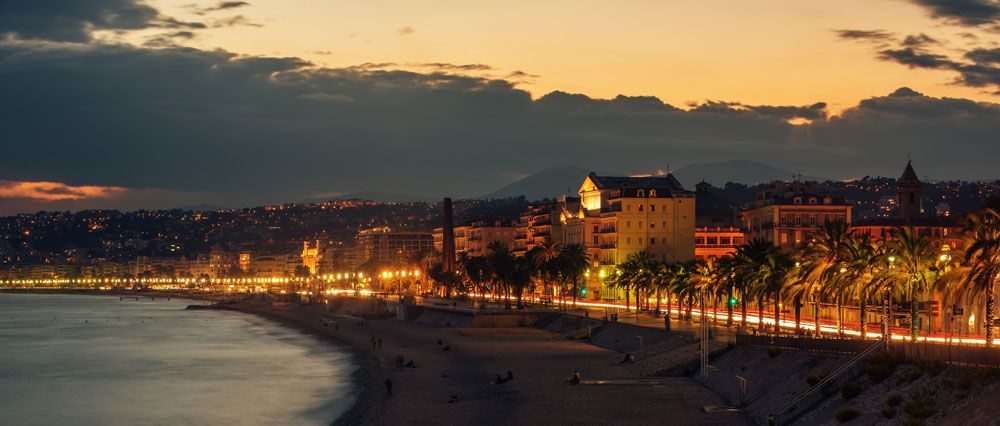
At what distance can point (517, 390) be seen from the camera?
62.6 m

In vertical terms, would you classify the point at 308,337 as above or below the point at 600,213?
below

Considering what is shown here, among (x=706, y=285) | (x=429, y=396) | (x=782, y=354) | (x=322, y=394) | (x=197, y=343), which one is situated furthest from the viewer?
(x=197, y=343)

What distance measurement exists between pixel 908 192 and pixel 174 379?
87.6 metres

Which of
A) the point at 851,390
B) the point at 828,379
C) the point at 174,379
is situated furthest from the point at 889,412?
the point at 174,379

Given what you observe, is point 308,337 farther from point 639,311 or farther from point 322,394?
point 322,394

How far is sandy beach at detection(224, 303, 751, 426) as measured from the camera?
51625 millimetres

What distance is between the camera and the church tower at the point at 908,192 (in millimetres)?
122250

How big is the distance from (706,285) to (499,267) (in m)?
59.1

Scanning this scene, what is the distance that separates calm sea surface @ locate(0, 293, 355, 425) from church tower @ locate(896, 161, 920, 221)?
70.2 meters

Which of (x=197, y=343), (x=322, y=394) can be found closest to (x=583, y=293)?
(x=197, y=343)

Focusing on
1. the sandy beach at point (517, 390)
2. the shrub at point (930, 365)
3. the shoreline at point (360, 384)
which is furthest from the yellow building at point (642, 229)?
the shrub at point (930, 365)

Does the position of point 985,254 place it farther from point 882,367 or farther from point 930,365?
point 882,367

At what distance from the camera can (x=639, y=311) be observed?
361 feet

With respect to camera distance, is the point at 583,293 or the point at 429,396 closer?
the point at 429,396
